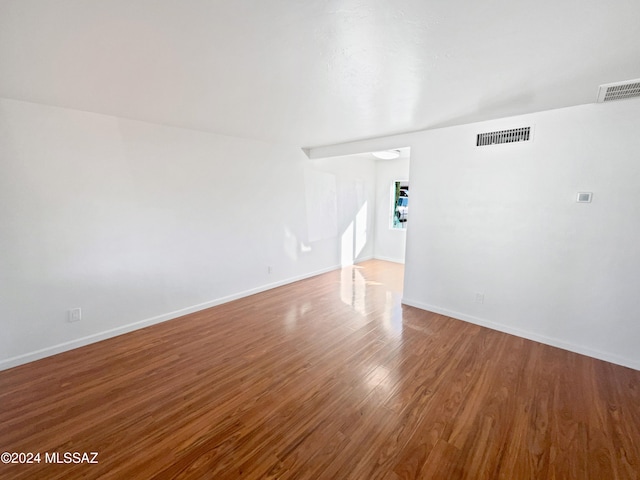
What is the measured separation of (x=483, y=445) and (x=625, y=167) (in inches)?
106

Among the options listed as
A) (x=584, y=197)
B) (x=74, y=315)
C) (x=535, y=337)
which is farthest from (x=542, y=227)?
(x=74, y=315)

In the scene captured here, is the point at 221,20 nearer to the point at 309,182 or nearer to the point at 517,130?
the point at 517,130

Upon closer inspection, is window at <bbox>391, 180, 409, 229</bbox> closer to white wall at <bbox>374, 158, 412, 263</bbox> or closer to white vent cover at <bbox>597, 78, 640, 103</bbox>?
white wall at <bbox>374, 158, 412, 263</bbox>

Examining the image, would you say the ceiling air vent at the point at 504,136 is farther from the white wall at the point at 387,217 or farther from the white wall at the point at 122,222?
the white wall at the point at 387,217

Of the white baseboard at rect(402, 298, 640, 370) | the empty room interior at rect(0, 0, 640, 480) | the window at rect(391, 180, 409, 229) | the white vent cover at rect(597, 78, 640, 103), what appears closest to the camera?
the empty room interior at rect(0, 0, 640, 480)

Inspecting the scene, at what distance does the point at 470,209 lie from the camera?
11.0 feet

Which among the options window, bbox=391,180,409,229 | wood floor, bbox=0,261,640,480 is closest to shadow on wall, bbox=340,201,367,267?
window, bbox=391,180,409,229

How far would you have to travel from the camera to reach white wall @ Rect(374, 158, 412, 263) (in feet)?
21.6

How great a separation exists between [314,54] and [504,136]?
2480 millimetres

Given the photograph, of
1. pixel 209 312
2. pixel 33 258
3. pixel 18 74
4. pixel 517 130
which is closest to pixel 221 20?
pixel 18 74

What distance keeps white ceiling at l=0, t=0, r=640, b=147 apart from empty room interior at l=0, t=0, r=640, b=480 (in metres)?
0.02

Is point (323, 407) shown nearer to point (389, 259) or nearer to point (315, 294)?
point (315, 294)

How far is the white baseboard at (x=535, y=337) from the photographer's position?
256 cm

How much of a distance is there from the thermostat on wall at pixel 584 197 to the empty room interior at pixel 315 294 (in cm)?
2
